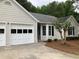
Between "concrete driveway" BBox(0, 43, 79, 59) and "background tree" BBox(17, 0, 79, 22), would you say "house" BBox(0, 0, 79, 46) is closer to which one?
"concrete driveway" BBox(0, 43, 79, 59)

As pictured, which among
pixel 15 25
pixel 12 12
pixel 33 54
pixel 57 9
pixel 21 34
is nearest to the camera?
pixel 33 54

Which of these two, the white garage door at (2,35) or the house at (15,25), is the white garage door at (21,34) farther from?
the white garage door at (2,35)

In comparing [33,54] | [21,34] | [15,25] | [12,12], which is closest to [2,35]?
[15,25]

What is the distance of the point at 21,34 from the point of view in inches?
838

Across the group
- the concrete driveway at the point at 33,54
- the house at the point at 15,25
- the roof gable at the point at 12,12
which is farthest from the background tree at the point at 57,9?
the concrete driveway at the point at 33,54

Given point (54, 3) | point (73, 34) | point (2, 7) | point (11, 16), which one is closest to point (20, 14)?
point (11, 16)

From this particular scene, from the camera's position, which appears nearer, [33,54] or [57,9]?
[33,54]

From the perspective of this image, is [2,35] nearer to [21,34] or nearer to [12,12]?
[21,34]

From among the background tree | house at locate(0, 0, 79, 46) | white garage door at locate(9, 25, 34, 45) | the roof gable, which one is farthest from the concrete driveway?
the background tree

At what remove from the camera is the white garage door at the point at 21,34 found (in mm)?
20250

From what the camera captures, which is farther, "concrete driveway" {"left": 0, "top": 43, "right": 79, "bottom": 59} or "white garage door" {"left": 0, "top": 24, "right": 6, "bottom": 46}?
"white garage door" {"left": 0, "top": 24, "right": 6, "bottom": 46}

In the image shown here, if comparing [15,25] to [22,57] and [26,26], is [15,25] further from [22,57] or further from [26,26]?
[22,57]

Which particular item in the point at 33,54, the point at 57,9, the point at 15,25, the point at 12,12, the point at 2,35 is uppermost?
the point at 57,9

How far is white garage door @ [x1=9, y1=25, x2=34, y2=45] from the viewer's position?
20250 millimetres
